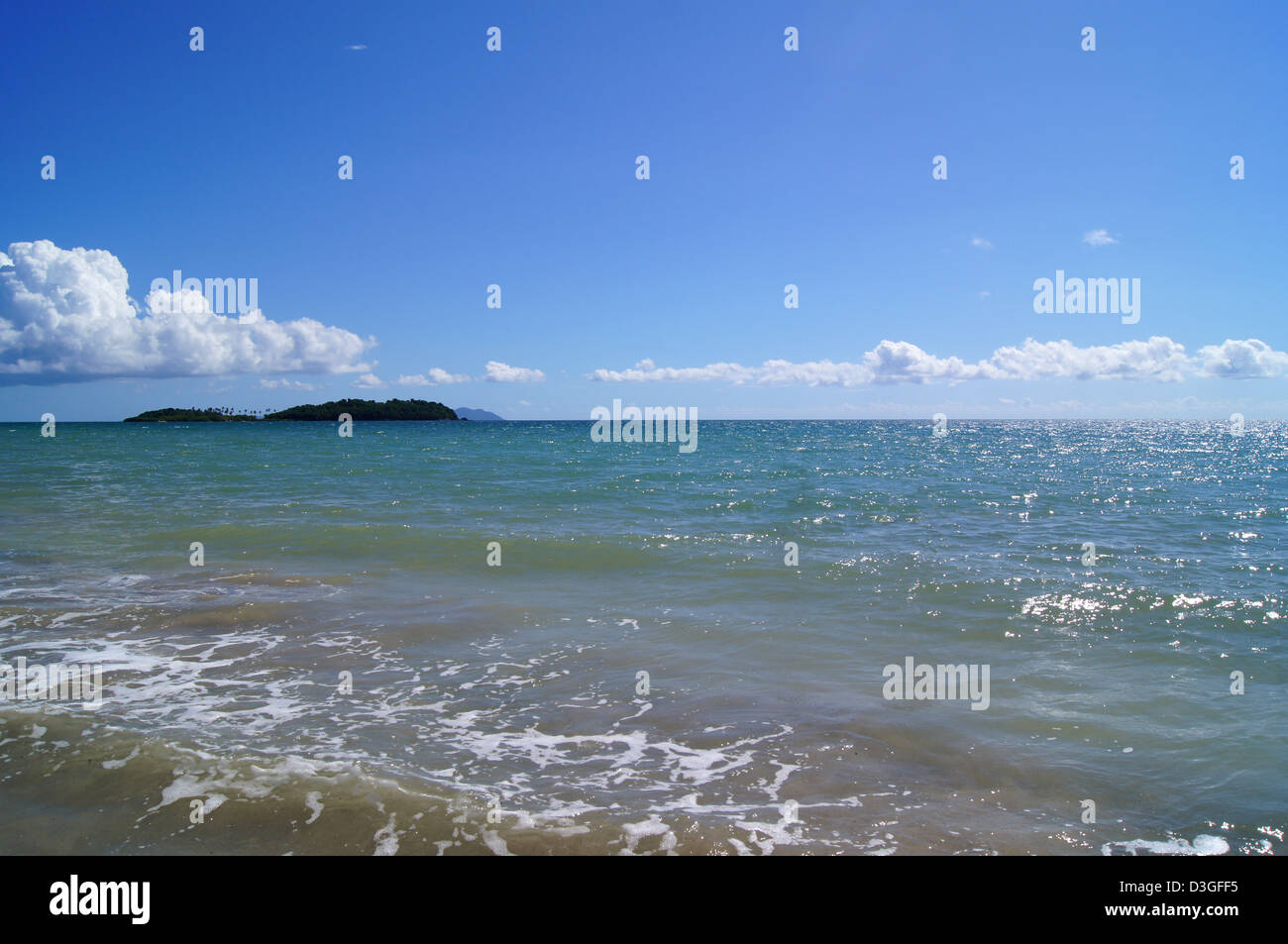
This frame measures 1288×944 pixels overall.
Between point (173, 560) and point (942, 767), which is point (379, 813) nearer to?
point (942, 767)

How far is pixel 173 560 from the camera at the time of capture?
14.7m

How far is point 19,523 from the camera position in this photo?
19.4m

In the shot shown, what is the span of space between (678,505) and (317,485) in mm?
15840

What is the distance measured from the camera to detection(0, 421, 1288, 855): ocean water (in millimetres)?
5137

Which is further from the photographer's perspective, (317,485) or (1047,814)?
(317,485)

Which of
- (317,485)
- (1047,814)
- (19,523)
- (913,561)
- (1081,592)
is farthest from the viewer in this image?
(317,485)

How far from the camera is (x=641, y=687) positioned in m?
7.97

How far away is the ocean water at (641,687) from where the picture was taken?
16.9ft

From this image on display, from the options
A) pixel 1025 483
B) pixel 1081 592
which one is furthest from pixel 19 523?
pixel 1025 483

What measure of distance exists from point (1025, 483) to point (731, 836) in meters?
30.1
